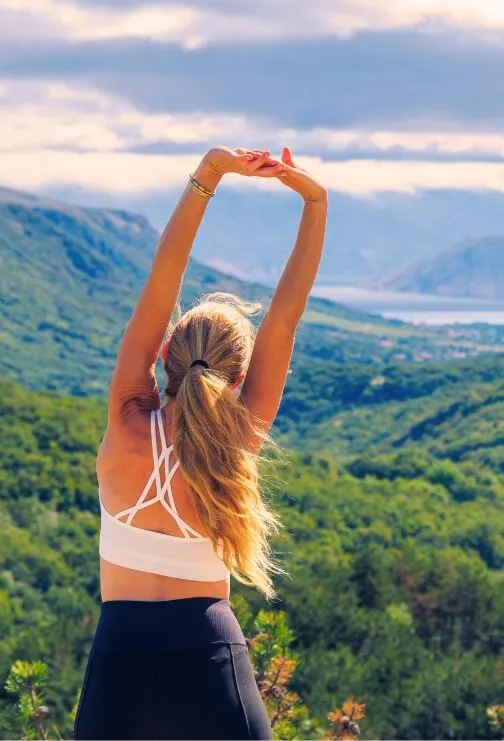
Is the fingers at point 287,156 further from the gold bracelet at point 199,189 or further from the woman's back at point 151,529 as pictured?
the woman's back at point 151,529

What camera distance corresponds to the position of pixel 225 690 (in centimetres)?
272

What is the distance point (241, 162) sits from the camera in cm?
307

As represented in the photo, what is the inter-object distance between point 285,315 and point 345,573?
26.0 meters

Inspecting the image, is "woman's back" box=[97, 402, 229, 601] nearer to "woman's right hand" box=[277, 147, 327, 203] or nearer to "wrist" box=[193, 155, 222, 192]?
"wrist" box=[193, 155, 222, 192]

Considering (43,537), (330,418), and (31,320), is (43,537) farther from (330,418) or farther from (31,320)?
(31,320)

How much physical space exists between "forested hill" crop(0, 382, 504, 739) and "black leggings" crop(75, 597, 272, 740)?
61cm

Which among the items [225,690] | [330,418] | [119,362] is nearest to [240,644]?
[225,690]

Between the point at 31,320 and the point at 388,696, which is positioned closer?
the point at 388,696

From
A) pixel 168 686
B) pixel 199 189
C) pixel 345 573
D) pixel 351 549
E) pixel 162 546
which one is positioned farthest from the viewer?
pixel 351 549

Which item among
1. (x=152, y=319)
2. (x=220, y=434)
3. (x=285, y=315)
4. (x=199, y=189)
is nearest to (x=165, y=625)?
(x=220, y=434)

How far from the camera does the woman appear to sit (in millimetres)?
2713

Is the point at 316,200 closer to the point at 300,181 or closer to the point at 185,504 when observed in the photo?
the point at 300,181

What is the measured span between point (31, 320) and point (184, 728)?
18113cm

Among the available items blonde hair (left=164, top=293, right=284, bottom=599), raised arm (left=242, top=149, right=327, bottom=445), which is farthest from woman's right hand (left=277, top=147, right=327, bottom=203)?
blonde hair (left=164, top=293, right=284, bottom=599)
